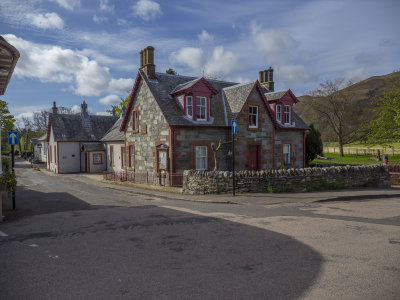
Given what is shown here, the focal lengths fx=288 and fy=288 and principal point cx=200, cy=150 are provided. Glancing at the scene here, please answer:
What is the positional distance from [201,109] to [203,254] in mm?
14283

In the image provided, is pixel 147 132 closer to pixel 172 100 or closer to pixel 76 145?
pixel 172 100

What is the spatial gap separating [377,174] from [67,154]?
30500 millimetres

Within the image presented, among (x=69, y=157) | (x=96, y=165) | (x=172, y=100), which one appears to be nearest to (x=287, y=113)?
(x=172, y=100)

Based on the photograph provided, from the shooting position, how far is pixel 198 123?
63.6 feet

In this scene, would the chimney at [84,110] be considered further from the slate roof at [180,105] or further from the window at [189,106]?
the window at [189,106]

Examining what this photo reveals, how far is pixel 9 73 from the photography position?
31.5 feet

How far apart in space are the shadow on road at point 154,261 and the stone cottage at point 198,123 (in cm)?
1008

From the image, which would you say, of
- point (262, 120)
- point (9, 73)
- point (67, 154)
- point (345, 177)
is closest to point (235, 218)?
point (9, 73)

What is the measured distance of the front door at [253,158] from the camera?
2133cm

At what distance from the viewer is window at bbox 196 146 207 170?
1988 centimetres

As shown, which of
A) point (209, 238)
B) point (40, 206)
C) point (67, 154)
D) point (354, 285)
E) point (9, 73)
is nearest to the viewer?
point (354, 285)

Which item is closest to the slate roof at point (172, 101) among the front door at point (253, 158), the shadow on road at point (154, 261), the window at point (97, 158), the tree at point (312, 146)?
the front door at point (253, 158)

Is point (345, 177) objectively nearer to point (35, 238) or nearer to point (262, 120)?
point (262, 120)

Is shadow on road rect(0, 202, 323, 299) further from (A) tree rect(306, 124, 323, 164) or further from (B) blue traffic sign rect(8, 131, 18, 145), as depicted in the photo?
(A) tree rect(306, 124, 323, 164)
